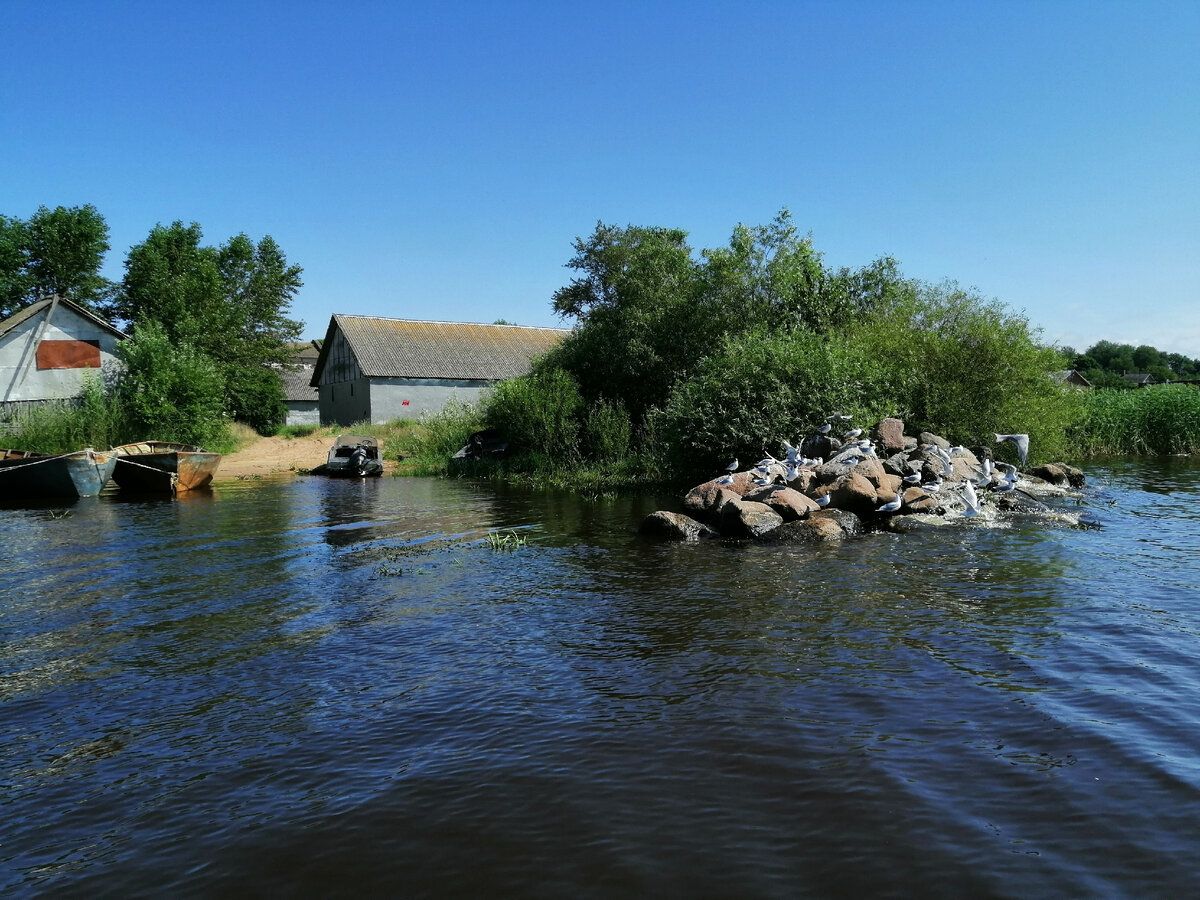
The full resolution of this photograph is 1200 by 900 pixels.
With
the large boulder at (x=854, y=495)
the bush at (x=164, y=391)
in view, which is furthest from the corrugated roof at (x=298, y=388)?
the large boulder at (x=854, y=495)

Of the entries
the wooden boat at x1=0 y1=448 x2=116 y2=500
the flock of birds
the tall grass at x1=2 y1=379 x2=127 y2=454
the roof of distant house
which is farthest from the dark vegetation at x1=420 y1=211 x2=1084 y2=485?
the roof of distant house

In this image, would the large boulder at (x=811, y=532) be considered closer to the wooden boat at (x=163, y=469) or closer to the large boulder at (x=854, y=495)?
the large boulder at (x=854, y=495)

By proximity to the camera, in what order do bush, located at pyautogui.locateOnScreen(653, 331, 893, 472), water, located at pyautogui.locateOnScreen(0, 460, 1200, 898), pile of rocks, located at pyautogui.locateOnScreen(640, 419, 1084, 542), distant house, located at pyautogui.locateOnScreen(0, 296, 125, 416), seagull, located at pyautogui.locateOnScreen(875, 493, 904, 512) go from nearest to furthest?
water, located at pyautogui.locateOnScreen(0, 460, 1200, 898), pile of rocks, located at pyautogui.locateOnScreen(640, 419, 1084, 542), seagull, located at pyautogui.locateOnScreen(875, 493, 904, 512), bush, located at pyautogui.locateOnScreen(653, 331, 893, 472), distant house, located at pyautogui.locateOnScreen(0, 296, 125, 416)

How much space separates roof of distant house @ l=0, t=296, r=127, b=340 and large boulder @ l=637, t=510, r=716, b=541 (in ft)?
108

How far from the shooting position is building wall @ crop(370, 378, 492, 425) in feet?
148

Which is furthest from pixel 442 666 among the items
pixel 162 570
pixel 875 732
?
pixel 162 570

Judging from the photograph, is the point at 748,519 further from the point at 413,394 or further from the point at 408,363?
the point at 408,363

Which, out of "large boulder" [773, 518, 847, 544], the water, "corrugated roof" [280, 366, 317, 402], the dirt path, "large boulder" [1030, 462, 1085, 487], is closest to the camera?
the water

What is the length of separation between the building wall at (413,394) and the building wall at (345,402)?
0.60 meters

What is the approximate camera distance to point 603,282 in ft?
146

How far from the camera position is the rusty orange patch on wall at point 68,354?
119 ft

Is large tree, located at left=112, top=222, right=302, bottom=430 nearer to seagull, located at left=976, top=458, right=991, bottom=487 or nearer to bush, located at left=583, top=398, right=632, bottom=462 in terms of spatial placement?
bush, located at left=583, top=398, right=632, bottom=462

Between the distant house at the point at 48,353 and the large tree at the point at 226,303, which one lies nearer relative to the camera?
the distant house at the point at 48,353

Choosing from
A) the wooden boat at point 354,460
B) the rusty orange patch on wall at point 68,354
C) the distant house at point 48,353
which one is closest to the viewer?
the wooden boat at point 354,460
